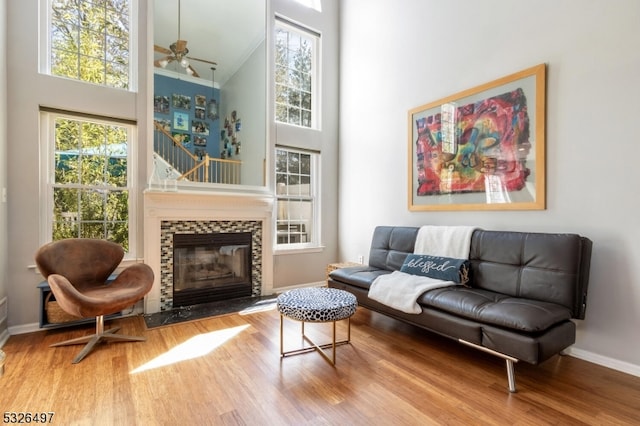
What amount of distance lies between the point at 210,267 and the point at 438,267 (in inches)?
108

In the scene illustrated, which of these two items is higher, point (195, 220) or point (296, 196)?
point (296, 196)

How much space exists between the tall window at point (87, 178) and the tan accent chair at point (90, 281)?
50 centimetres

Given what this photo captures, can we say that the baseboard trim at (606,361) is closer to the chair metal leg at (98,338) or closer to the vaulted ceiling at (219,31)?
the chair metal leg at (98,338)

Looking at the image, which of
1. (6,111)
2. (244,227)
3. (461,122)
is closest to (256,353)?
(244,227)

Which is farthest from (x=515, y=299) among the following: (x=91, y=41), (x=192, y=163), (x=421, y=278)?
(x=91, y=41)

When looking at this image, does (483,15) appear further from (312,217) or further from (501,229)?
(312,217)

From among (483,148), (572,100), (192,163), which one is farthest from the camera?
(192,163)

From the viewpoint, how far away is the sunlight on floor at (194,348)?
2326mm

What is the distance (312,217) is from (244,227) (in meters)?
1.11

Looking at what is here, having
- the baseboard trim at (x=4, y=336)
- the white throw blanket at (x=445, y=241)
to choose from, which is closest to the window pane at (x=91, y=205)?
the baseboard trim at (x=4, y=336)

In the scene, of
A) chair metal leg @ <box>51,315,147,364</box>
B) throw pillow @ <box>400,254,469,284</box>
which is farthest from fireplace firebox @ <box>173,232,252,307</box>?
throw pillow @ <box>400,254,469,284</box>

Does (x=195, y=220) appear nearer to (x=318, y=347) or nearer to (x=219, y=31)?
(x=318, y=347)

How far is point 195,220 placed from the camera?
381 centimetres

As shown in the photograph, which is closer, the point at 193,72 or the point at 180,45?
the point at 180,45
